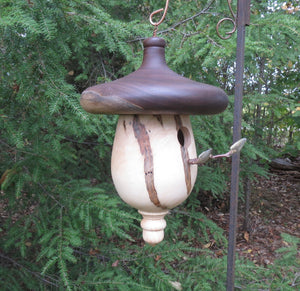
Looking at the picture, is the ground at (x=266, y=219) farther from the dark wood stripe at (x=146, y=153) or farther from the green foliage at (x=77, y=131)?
the dark wood stripe at (x=146, y=153)

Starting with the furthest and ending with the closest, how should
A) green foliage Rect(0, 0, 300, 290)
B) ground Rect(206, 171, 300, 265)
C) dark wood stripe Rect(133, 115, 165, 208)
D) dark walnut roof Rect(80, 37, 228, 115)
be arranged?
ground Rect(206, 171, 300, 265) → green foliage Rect(0, 0, 300, 290) → dark wood stripe Rect(133, 115, 165, 208) → dark walnut roof Rect(80, 37, 228, 115)

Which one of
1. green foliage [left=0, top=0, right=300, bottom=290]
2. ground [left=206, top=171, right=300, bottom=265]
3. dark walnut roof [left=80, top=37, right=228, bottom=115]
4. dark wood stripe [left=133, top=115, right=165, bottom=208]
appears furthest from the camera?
ground [left=206, top=171, right=300, bottom=265]

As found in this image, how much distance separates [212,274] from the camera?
2.29m

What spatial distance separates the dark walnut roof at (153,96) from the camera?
0.89m

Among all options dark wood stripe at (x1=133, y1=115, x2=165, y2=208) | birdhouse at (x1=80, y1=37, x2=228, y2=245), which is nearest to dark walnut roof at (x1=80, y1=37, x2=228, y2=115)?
birdhouse at (x1=80, y1=37, x2=228, y2=245)

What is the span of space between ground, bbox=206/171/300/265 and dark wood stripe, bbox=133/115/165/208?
2997mm

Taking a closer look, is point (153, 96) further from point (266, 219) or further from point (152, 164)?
point (266, 219)

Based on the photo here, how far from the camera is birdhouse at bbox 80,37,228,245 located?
907mm

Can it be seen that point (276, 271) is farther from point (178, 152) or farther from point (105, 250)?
point (178, 152)

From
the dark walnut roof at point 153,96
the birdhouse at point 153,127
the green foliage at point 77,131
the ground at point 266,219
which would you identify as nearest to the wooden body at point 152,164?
the birdhouse at point 153,127

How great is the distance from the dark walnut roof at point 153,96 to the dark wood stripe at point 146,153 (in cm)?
12

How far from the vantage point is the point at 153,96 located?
0.89 meters

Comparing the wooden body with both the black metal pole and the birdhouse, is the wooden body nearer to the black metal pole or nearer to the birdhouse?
the birdhouse

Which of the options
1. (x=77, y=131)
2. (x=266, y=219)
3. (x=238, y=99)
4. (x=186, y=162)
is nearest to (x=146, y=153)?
(x=186, y=162)
